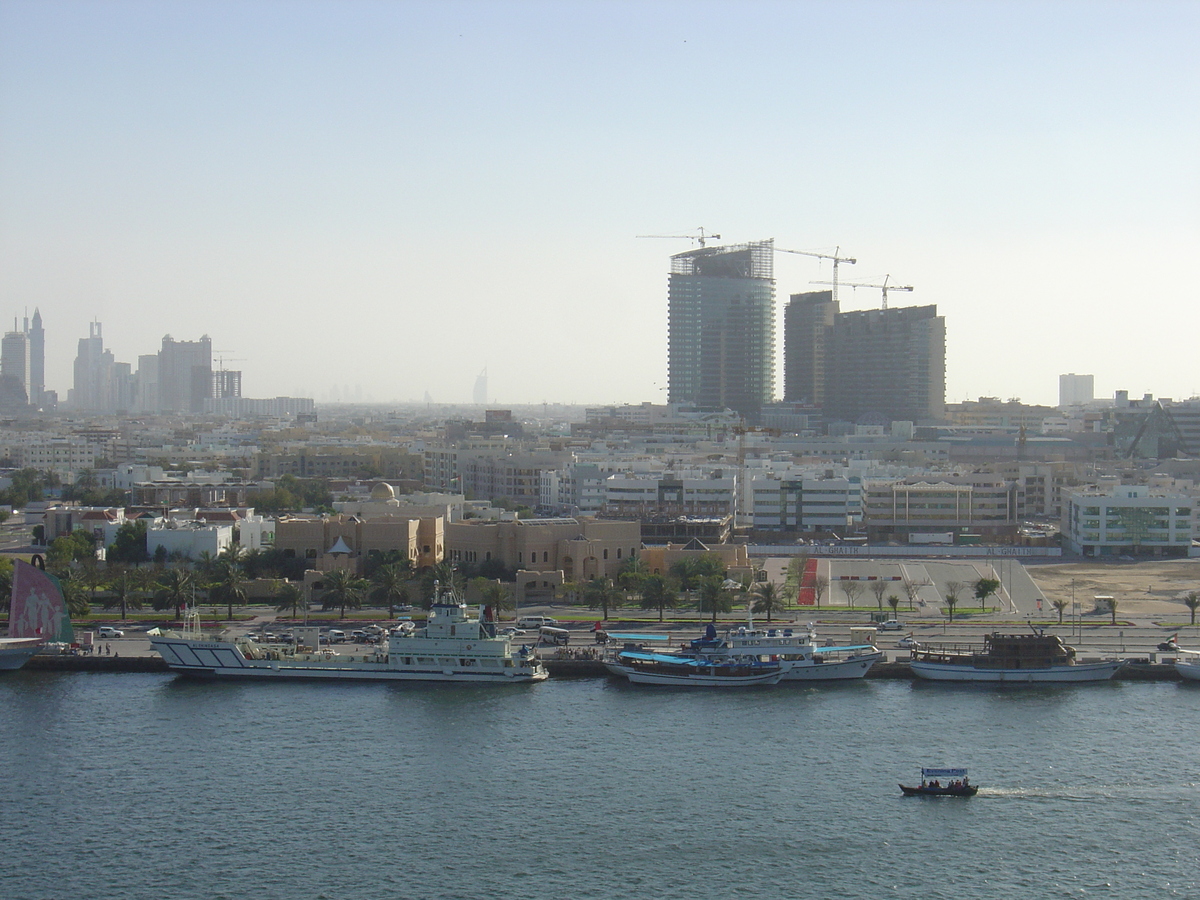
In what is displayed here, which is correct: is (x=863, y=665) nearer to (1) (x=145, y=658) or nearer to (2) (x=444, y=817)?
(2) (x=444, y=817)

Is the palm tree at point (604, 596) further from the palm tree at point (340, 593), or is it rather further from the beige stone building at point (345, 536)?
the beige stone building at point (345, 536)

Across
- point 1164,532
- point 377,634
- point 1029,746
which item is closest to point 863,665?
point 1029,746

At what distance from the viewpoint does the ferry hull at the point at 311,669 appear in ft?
62.5

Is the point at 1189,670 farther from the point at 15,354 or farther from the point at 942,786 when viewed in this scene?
the point at 15,354

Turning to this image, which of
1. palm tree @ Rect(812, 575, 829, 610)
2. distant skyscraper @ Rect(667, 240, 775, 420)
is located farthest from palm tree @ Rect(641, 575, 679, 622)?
distant skyscraper @ Rect(667, 240, 775, 420)

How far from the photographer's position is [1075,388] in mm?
143750

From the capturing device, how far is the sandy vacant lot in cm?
2512

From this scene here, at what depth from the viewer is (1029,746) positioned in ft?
50.7

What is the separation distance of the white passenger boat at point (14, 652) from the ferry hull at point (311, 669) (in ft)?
6.31

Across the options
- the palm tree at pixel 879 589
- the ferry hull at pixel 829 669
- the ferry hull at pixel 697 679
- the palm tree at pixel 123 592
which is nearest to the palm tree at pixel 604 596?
the ferry hull at pixel 697 679

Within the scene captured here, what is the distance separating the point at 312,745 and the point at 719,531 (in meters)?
17.4

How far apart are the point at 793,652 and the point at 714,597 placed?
10.9 ft

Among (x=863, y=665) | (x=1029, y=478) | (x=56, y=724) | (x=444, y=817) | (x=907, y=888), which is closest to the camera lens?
(x=907, y=888)

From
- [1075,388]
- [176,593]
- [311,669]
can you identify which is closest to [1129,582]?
[311,669]
